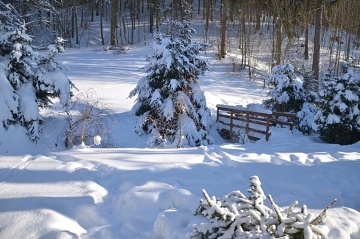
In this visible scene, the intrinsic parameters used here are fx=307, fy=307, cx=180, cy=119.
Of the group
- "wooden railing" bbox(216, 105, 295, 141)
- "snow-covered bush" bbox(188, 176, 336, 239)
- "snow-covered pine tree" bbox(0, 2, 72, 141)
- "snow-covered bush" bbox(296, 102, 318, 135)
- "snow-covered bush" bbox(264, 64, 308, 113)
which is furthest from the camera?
"snow-covered bush" bbox(264, 64, 308, 113)

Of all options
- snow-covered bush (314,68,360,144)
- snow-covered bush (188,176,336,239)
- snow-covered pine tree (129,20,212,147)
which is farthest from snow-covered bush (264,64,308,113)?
snow-covered bush (188,176,336,239)

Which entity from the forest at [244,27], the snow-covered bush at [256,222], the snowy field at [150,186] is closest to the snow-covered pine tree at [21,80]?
the snowy field at [150,186]

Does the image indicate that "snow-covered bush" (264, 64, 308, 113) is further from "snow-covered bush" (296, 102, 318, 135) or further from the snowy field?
the snowy field

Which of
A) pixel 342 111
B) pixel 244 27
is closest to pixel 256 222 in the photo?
pixel 342 111

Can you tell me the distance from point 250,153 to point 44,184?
4.32m

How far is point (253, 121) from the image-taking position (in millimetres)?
A: 11266

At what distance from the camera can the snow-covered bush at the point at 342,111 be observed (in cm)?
920

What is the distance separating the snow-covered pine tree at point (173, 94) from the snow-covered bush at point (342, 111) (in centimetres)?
393

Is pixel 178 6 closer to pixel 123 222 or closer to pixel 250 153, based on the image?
pixel 250 153

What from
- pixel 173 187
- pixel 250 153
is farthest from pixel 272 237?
pixel 250 153

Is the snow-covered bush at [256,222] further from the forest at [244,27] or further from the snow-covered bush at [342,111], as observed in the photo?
the forest at [244,27]

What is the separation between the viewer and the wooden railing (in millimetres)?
10695

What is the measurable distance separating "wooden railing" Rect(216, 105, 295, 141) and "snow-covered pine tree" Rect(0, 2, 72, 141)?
6322 millimetres

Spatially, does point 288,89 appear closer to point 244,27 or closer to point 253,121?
point 253,121
